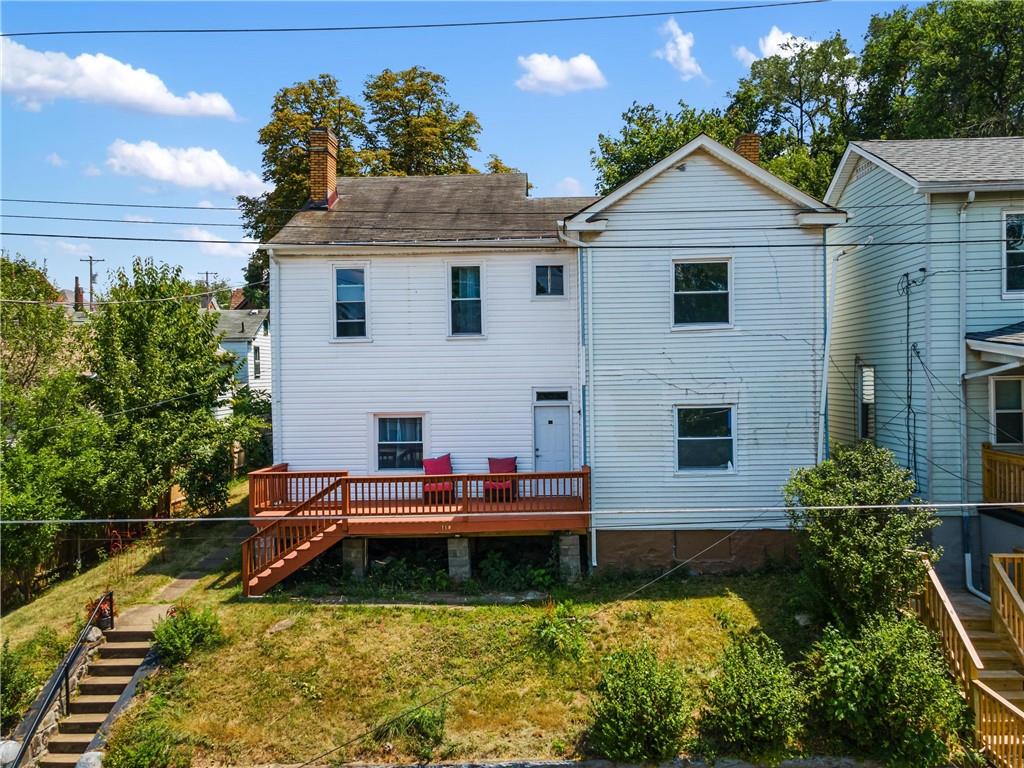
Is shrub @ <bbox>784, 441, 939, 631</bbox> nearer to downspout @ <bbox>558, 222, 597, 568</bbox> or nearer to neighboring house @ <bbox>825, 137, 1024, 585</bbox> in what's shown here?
neighboring house @ <bbox>825, 137, 1024, 585</bbox>

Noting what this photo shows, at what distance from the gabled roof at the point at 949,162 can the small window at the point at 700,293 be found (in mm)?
4101

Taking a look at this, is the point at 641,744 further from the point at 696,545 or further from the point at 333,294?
the point at 333,294

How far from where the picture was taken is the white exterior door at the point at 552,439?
16.6m

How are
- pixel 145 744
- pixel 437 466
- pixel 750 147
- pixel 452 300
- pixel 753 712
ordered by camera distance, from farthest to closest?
pixel 750 147, pixel 452 300, pixel 437 466, pixel 145 744, pixel 753 712

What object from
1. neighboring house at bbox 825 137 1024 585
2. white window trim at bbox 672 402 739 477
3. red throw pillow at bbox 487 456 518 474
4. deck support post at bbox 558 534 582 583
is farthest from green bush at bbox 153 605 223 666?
neighboring house at bbox 825 137 1024 585

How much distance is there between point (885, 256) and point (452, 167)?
22.0m

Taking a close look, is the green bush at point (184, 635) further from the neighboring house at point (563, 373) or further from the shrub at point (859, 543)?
the shrub at point (859, 543)

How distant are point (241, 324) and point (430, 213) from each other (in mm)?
17650

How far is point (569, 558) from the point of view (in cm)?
1496

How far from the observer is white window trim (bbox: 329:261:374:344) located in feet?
54.4

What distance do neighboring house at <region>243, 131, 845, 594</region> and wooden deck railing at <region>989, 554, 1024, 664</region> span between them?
13.7ft

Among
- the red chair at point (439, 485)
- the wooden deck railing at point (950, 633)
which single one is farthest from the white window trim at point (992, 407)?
the red chair at point (439, 485)

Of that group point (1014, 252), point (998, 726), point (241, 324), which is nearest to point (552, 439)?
point (998, 726)

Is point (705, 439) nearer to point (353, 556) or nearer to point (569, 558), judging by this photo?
point (569, 558)
